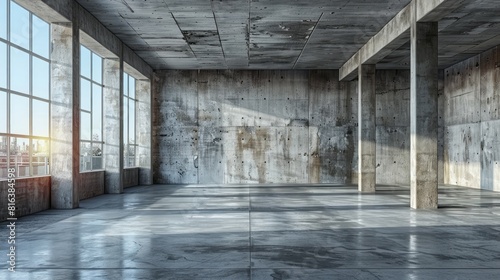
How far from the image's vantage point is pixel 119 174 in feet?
81.7

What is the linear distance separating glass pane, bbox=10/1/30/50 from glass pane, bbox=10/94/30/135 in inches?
68.4

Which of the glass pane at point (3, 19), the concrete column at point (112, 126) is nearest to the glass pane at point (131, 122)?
the concrete column at point (112, 126)

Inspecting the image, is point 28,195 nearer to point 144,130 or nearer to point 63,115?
point 63,115

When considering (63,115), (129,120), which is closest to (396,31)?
(63,115)

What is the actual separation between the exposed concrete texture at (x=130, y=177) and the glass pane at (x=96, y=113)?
4219 millimetres

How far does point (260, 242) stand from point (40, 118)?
409 inches

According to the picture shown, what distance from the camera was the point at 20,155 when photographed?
16047 millimetres

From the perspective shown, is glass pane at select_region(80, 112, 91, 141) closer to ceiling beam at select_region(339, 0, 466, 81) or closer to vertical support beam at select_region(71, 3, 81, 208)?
vertical support beam at select_region(71, 3, 81, 208)

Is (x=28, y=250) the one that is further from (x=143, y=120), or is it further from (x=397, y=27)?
(x=143, y=120)

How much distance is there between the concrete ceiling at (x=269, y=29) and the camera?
1900cm

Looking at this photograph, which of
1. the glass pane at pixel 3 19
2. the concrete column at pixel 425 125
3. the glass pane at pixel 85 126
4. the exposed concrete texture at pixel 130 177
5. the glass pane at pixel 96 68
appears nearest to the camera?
the glass pane at pixel 3 19

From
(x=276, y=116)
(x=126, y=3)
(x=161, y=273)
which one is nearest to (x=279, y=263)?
(x=161, y=273)

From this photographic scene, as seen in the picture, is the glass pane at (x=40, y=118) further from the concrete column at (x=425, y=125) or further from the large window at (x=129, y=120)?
the concrete column at (x=425, y=125)

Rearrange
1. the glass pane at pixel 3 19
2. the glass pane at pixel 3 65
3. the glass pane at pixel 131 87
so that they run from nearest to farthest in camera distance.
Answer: the glass pane at pixel 3 65 < the glass pane at pixel 3 19 < the glass pane at pixel 131 87
